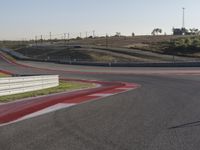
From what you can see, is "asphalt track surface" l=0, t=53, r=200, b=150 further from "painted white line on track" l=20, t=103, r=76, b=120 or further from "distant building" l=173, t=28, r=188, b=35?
"distant building" l=173, t=28, r=188, b=35

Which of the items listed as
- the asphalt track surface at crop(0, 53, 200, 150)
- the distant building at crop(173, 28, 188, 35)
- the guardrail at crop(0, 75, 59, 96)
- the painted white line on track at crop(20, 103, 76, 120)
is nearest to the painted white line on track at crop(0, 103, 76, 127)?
the painted white line on track at crop(20, 103, 76, 120)

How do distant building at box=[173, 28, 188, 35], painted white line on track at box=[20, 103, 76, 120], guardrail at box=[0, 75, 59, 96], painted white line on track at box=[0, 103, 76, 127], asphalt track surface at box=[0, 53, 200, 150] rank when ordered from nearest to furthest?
asphalt track surface at box=[0, 53, 200, 150], painted white line on track at box=[0, 103, 76, 127], painted white line on track at box=[20, 103, 76, 120], guardrail at box=[0, 75, 59, 96], distant building at box=[173, 28, 188, 35]

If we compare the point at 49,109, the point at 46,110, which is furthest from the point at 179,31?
the point at 46,110

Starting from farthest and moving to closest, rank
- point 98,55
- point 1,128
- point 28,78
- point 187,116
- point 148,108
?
1. point 98,55
2. point 28,78
3. point 148,108
4. point 187,116
5. point 1,128

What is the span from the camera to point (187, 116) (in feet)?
35.4

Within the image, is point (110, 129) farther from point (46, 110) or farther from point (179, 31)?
point (179, 31)

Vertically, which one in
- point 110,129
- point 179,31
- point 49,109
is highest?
point 110,129

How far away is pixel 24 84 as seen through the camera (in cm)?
1881

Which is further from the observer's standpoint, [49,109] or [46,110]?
[49,109]

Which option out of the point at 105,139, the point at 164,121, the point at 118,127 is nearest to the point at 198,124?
the point at 164,121

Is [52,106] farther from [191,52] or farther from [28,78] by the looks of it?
[191,52]

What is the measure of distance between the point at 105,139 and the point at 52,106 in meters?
5.22

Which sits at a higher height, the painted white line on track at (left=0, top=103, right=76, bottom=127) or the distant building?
the painted white line on track at (left=0, top=103, right=76, bottom=127)

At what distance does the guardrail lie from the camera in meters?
16.8
